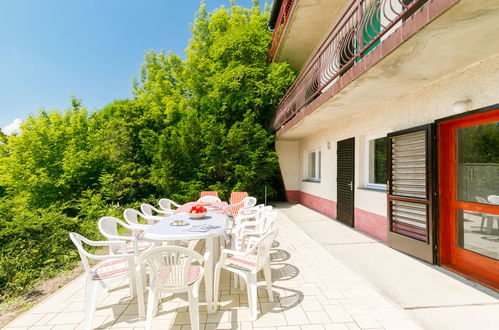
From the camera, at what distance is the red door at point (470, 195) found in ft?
11.4

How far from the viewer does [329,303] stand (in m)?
3.07

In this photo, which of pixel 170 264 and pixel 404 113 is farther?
pixel 404 113

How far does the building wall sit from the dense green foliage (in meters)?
2.65

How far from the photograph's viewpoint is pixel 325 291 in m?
3.37

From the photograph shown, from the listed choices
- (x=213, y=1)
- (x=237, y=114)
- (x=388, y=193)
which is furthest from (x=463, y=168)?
(x=213, y=1)

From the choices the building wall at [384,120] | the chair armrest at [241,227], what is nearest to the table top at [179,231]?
the chair armrest at [241,227]

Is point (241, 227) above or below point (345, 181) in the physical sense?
below

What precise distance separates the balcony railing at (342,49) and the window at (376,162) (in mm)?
1913

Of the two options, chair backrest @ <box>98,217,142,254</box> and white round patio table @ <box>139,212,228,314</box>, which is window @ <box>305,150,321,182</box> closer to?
white round patio table @ <box>139,212,228,314</box>

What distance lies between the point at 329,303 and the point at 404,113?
393cm

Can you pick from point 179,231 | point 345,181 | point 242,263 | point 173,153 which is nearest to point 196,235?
point 179,231

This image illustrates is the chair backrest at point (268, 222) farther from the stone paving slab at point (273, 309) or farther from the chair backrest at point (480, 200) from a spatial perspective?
the chair backrest at point (480, 200)

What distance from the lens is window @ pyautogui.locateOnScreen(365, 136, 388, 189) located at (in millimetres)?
6129

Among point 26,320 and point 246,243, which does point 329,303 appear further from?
point 26,320
